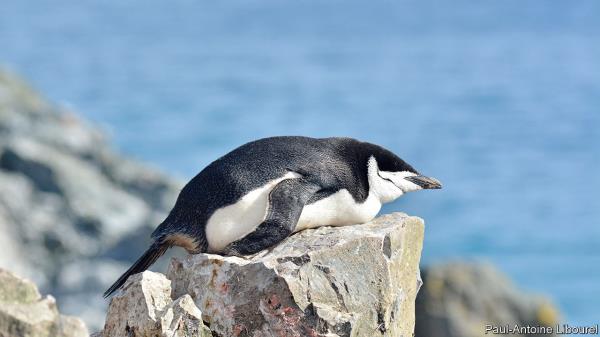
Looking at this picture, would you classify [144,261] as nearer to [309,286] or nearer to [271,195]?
[271,195]

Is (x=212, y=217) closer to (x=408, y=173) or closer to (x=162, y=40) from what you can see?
(x=408, y=173)

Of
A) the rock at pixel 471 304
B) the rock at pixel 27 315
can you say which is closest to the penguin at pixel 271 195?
the rock at pixel 27 315

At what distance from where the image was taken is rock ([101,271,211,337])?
5.37 metres

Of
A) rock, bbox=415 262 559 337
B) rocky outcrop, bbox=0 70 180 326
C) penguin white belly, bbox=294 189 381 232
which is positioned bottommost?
rock, bbox=415 262 559 337

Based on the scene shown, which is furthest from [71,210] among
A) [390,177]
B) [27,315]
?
[390,177]

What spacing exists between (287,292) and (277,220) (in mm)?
→ 579

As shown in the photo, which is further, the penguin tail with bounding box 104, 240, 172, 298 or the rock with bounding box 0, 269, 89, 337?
the penguin tail with bounding box 104, 240, 172, 298

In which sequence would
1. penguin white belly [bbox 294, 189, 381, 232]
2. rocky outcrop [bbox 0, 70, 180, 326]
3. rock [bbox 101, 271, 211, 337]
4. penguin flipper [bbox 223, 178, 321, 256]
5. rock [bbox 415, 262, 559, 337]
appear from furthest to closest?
1. rocky outcrop [bbox 0, 70, 180, 326]
2. rock [bbox 415, 262, 559, 337]
3. penguin white belly [bbox 294, 189, 381, 232]
4. penguin flipper [bbox 223, 178, 321, 256]
5. rock [bbox 101, 271, 211, 337]

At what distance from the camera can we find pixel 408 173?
21.6ft

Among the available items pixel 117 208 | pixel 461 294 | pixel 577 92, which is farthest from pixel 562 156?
pixel 461 294

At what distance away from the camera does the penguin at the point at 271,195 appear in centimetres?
595

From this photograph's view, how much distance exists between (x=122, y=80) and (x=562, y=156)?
14.0 metres

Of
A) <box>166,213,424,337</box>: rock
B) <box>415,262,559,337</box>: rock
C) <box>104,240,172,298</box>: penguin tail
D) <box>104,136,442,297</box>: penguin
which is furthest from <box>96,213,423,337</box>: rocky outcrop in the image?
<box>415,262,559,337</box>: rock

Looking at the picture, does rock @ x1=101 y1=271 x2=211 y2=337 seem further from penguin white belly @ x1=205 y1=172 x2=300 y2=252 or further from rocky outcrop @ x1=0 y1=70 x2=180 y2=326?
rocky outcrop @ x1=0 y1=70 x2=180 y2=326
